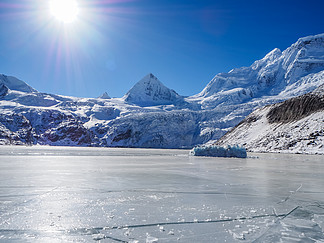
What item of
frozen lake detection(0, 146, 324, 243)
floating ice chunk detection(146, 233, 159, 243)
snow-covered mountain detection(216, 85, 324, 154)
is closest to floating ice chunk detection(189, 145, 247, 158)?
snow-covered mountain detection(216, 85, 324, 154)

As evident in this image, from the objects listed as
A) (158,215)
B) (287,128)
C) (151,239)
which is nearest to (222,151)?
(158,215)

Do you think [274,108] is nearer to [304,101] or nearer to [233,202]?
[304,101]

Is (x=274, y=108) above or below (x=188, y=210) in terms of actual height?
above

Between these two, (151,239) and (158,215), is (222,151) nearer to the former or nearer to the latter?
(158,215)

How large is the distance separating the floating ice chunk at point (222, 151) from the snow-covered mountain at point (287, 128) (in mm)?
25465

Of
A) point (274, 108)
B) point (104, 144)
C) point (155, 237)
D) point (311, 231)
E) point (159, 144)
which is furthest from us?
point (104, 144)

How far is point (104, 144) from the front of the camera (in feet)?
582

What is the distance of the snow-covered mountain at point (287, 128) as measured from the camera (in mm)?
57312

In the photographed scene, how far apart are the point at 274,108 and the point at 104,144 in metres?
125

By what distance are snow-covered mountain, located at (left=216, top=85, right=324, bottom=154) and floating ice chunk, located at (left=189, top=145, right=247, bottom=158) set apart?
2547 cm

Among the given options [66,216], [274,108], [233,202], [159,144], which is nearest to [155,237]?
[66,216]

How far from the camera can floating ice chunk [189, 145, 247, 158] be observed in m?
35.5

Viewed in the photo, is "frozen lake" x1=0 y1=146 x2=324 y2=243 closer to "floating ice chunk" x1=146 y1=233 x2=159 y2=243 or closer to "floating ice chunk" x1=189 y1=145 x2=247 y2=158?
"floating ice chunk" x1=146 y1=233 x2=159 y2=243

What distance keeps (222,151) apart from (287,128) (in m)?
39.8
